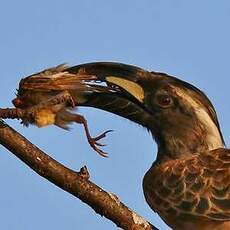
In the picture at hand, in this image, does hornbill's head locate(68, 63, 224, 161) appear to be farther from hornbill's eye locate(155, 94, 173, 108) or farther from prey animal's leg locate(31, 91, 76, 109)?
prey animal's leg locate(31, 91, 76, 109)

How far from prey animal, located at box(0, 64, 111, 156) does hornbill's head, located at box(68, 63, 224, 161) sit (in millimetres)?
687

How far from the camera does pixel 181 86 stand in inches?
216

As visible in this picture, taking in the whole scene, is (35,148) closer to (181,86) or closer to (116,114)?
(116,114)

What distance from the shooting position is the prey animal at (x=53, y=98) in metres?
3.91

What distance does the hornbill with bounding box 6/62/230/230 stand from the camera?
4.78 metres

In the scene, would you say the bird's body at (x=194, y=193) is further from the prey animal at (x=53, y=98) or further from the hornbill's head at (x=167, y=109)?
the prey animal at (x=53, y=98)

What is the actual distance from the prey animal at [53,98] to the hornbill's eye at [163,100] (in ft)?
3.77

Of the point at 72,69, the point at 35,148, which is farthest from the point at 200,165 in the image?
the point at 35,148

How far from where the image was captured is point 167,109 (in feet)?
18.6

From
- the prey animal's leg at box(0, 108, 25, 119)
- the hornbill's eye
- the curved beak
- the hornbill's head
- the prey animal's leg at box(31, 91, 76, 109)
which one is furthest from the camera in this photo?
the hornbill's eye

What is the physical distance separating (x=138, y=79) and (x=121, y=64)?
0.29 m

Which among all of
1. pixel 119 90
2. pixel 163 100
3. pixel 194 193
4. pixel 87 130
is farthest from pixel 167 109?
pixel 87 130

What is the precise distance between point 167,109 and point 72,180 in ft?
7.11

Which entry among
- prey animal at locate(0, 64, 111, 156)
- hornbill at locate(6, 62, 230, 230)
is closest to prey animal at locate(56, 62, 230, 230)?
hornbill at locate(6, 62, 230, 230)
